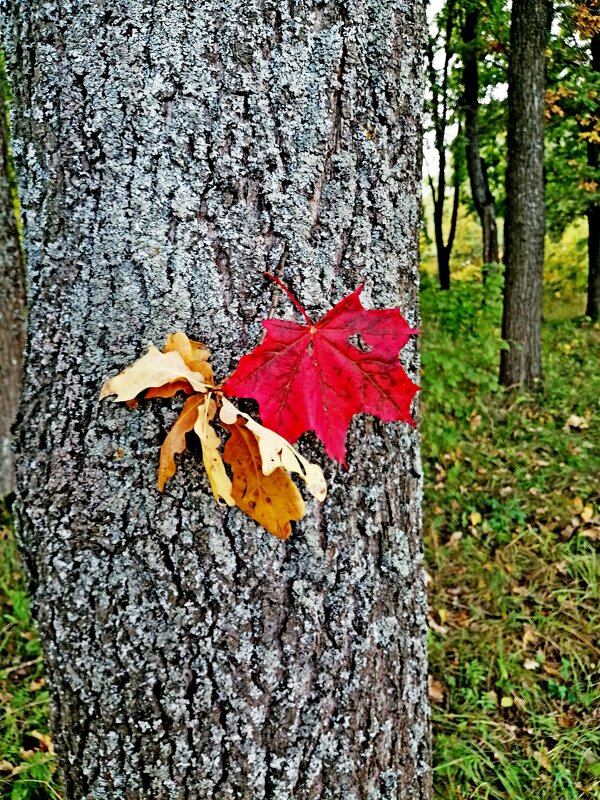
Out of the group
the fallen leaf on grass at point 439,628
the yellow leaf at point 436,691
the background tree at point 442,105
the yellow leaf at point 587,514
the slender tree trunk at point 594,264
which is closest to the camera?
the yellow leaf at point 436,691

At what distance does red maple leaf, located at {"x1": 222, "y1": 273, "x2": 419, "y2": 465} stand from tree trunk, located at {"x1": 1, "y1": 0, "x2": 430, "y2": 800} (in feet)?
0.30

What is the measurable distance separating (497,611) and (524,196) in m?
3.92

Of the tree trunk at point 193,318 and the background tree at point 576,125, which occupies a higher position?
the background tree at point 576,125

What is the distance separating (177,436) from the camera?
34.3 inches

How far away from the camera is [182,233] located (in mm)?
899

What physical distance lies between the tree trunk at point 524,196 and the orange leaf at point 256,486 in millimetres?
4655

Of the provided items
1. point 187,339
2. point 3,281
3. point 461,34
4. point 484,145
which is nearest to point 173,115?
point 187,339

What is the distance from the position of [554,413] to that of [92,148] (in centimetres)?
453

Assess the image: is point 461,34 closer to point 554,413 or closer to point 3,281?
point 554,413

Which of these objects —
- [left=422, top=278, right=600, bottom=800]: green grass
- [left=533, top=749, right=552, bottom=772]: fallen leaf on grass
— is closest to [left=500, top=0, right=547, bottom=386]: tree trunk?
[left=422, top=278, right=600, bottom=800]: green grass

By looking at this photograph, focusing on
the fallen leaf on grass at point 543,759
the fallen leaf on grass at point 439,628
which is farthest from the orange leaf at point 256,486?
the fallen leaf on grass at point 439,628

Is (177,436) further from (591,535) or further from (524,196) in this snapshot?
(524,196)

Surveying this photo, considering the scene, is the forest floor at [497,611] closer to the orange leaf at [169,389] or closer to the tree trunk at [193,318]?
the tree trunk at [193,318]

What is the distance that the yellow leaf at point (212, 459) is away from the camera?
83 cm
